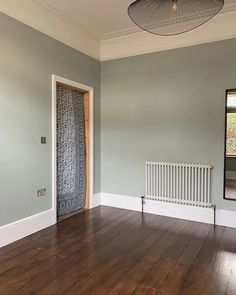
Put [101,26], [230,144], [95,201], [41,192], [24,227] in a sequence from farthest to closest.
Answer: [95,201], [101,26], [230,144], [41,192], [24,227]

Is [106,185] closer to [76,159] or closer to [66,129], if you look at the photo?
[76,159]

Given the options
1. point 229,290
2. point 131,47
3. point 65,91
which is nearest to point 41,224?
point 65,91

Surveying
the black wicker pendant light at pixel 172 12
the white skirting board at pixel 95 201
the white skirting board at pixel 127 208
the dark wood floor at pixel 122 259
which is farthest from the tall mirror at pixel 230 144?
the white skirting board at pixel 95 201

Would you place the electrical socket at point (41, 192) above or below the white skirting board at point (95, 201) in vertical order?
above

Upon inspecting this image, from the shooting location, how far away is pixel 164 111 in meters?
4.02

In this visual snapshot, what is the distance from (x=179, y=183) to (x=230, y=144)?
3.10 feet

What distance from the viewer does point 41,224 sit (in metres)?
3.36

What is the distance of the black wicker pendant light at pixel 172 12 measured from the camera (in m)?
1.94

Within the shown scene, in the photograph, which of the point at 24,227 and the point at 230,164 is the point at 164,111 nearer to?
the point at 230,164

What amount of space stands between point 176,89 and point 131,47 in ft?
3.70

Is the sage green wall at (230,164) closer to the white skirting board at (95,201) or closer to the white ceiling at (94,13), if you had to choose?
the white skirting board at (95,201)

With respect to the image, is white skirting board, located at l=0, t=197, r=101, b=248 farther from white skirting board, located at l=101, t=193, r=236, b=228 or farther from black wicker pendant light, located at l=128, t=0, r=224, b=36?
black wicker pendant light, located at l=128, t=0, r=224, b=36

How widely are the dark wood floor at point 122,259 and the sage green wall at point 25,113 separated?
1.84ft

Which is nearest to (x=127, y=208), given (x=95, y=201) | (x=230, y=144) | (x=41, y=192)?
(x=95, y=201)
